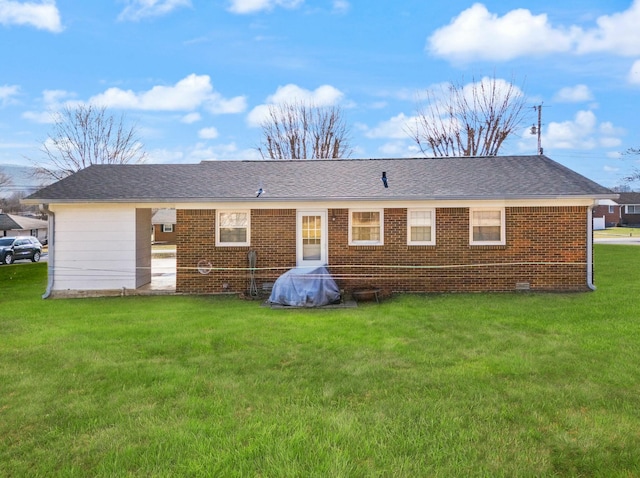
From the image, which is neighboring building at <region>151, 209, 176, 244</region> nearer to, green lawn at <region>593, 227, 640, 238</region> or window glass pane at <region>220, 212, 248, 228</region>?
window glass pane at <region>220, 212, 248, 228</region>

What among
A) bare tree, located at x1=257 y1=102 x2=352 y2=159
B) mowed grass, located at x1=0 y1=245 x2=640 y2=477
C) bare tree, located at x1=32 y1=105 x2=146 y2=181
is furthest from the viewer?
bare tree, located at x1=32 y1=105 x2=146 y2=181

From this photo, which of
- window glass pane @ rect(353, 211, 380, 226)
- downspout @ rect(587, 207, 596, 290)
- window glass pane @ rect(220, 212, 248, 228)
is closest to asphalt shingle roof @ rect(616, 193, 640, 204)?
downspout @ rect(587, 207, 596, 290)

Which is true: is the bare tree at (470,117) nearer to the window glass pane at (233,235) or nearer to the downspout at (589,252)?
the downspout at (589,252)

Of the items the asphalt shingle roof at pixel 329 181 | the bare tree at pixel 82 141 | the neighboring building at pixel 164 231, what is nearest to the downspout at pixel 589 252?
the asphalt shingle roof at pixel 329 181

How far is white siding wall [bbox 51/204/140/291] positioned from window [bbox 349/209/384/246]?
5934mm

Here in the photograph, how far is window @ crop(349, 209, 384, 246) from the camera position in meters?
10.9

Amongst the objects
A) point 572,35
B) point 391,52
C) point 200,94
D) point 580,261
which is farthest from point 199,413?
point 200,94

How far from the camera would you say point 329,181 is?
12.0 metres

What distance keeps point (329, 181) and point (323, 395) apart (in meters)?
8.37

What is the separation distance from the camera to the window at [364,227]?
1092 cm

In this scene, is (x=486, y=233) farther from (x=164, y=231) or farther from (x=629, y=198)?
(x=629, y=198)

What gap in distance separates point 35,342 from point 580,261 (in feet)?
39.8

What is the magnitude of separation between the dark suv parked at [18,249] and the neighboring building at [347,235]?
15.2m

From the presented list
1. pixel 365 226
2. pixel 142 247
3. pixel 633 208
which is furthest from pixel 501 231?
pixel 633 208
